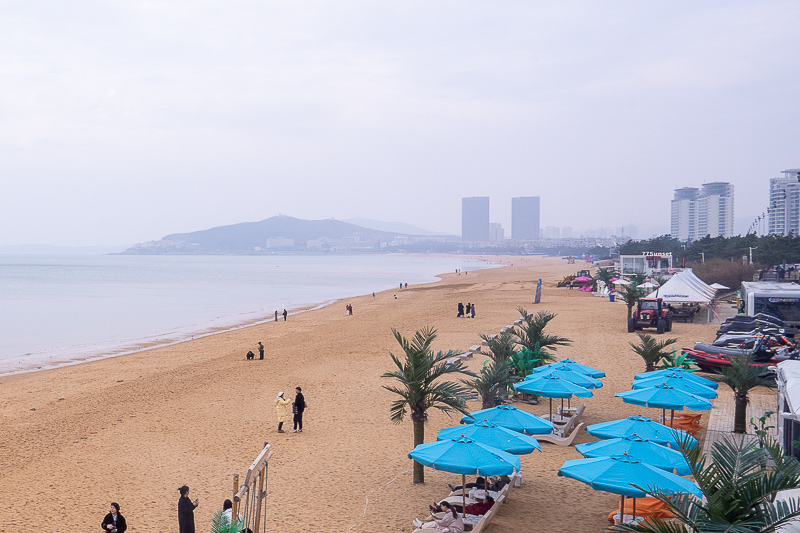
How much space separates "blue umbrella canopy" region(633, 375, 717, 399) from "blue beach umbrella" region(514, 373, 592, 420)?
1058 mm

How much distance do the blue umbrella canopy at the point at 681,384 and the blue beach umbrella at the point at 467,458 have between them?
4.53 m

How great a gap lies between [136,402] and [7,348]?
1858 cm

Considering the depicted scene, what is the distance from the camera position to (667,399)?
9836mm

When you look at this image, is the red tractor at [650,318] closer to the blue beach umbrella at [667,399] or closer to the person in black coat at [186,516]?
the blue beach umbrella at [667,399]

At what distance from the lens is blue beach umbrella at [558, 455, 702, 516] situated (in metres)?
6.32

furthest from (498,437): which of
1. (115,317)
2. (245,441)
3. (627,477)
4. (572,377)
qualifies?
(115,317)

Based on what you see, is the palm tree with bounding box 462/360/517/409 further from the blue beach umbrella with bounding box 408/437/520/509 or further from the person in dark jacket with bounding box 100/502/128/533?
the person in dark jacket with bounding box 100/502/128/533

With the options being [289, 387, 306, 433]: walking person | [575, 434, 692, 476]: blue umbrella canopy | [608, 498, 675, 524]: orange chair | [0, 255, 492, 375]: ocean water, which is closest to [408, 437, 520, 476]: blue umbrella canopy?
[575, 434, 692, 476]: blue umbrella canopy

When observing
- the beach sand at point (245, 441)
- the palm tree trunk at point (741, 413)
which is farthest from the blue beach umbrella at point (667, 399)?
the palm tree trunk at point (741, 413)

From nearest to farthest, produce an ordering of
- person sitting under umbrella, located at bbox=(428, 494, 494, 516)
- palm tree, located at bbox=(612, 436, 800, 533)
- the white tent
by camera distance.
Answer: palm tree, located at bbox=(612, 436, 800, 533) < person sitting under umbrella, located at bbox=(428, 494, 494, 516) < the white tent

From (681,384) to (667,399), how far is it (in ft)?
3.07

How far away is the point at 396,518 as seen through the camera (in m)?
8.37

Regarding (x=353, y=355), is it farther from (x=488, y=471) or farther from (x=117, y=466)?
(x=488, y=471)

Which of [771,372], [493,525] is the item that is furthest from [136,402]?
[771,372]
